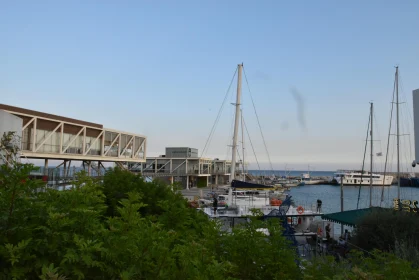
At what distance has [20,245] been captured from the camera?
9.85 feet

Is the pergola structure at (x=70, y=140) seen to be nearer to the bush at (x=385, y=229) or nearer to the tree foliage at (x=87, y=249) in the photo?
the bush at (x=385, y=229)

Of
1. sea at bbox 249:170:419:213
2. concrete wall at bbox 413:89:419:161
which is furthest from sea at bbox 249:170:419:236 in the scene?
concrete wall at bbox 413:89:419:161

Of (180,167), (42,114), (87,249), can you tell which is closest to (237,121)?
(42,114)

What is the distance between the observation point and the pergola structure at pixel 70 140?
111ft

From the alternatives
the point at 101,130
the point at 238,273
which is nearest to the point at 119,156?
the point at 101,130

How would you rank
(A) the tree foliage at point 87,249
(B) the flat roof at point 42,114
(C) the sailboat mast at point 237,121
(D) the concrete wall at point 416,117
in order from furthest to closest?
1. (B) the flat roof at point 42,114
2. (C) the sailboat mast at point 237,121
3. (D) the concrete wall at point 416,117
4. (A) the tree foliage at point 87,249

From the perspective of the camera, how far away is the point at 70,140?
39.2 m

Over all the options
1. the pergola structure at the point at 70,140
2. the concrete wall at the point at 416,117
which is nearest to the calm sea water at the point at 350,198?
the concrete wall at the point at 416,117

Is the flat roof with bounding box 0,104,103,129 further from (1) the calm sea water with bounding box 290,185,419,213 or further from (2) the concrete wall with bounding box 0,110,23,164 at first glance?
(1) the calm sea water with bounding box 290,185,419,213

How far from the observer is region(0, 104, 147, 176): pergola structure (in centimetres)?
3369

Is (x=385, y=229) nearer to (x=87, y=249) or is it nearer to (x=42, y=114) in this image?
(x=87, y=249)

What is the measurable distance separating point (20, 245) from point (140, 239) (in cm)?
107

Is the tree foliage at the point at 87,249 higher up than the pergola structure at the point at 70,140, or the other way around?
the pergola structure at the point at 70,140

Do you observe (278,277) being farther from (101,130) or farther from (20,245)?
(101,130)
